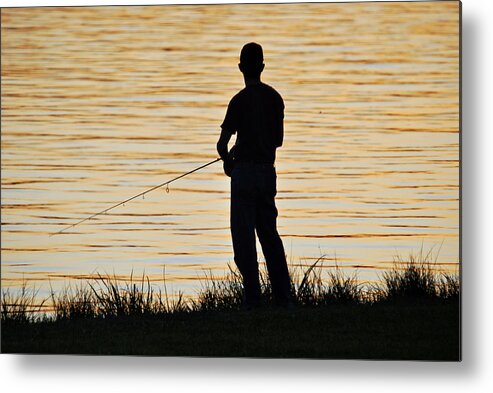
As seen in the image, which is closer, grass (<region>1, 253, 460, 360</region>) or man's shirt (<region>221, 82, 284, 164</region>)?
grass (<region>1, 253, 460, 360</region>)

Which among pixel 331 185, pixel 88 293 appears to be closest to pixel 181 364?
pixel 88 293

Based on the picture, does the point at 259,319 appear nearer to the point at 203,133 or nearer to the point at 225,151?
the point at 225,151

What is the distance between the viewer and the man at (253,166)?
7.83 metres

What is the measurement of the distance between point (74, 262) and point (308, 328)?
121 centimetres

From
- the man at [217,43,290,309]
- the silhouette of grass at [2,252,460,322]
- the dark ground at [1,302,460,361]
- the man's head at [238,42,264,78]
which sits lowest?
the dark ground at [1,302,460,361]

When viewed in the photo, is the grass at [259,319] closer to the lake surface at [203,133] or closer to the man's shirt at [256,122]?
the lake surface at [203,133]

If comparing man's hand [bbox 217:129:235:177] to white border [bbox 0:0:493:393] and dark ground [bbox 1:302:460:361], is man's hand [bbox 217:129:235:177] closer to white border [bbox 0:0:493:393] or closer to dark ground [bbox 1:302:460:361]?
dark ground [bbox 1:302:460:361]

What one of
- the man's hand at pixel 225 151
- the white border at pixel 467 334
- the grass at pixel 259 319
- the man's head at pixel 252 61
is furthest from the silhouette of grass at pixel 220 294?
the man's head at pixel 252 61

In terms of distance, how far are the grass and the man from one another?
101 mm

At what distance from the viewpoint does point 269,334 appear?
25.5ft

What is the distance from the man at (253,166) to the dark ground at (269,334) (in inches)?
9.3

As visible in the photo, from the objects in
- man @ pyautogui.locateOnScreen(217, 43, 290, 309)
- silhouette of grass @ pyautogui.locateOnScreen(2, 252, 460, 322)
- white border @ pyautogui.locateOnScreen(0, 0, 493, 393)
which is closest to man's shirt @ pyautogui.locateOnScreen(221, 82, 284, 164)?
man @ pyautogui.locateOnScreen(217, 43, 290, 309)

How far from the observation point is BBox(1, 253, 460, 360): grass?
768 centimetres

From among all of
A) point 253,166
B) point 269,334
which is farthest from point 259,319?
point 253,166
